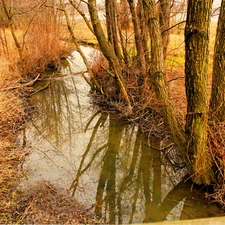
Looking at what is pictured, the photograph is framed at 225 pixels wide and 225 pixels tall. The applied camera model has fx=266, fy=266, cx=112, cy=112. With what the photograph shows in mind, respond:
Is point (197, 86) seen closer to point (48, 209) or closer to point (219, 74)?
point (219, 74)

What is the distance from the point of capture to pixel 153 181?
4.38 meters

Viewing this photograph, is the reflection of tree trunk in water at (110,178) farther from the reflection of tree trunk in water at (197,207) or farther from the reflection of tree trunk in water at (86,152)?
the reflection of tree trunk in water at (197,207)

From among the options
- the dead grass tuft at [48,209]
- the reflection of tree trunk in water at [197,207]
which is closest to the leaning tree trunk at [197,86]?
the reflection of tree trunk in water at [197,207]

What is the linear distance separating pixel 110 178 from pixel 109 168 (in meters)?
0.30

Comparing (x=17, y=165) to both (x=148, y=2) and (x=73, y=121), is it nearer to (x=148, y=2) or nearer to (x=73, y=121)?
(x=73, y=121)

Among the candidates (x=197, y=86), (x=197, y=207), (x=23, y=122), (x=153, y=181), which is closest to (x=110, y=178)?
(x=153, y=181)

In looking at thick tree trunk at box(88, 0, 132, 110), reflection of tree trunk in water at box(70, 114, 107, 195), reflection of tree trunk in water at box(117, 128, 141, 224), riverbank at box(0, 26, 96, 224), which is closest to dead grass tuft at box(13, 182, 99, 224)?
riverbank at box(0, 26, 96, 224)

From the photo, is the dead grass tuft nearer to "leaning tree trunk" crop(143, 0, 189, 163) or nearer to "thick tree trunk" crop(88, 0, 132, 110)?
"leaning tree trunk" crop(143, 0, 189, 163)

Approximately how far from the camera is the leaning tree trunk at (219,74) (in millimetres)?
3275

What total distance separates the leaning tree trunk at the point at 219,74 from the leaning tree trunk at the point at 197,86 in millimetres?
241

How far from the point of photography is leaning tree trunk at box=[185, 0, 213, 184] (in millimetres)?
2967

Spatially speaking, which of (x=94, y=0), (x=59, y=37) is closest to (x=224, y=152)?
(x=94, y=0)

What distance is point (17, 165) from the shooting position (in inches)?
180

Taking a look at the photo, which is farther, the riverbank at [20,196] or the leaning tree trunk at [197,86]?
the riverbank at [20,196]
